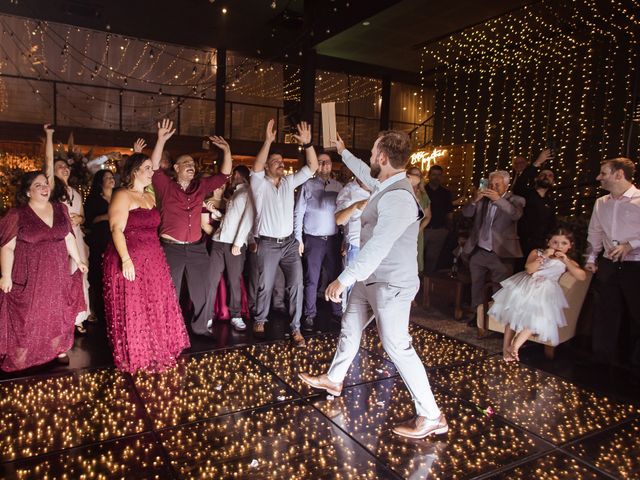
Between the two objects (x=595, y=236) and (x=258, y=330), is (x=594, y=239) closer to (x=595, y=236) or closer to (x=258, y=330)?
Result: (x=595, y=236)

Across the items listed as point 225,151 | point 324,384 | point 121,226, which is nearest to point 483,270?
point 324,384

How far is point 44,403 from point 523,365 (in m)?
3.43

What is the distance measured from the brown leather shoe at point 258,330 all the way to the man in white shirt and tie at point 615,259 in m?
2.81

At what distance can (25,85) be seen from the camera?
1122cm

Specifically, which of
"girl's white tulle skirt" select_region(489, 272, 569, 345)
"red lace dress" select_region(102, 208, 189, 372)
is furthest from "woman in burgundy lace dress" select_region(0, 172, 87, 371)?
"girl's white tulle skirt" select_region(489, 272, 569, 345)

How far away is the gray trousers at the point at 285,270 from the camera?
4.34m

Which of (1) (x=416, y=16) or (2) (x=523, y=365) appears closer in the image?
(2) (x=523, y=365)

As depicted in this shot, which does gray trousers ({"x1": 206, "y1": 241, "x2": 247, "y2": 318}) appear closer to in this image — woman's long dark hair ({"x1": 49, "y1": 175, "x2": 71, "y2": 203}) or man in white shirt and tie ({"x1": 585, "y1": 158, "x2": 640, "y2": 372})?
woman's long dark hair ({"x1": 49, "y1": 175, "x2": 71, "y2": 203})

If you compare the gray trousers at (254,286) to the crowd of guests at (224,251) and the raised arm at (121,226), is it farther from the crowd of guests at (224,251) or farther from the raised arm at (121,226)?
the raised arm at (121,226)

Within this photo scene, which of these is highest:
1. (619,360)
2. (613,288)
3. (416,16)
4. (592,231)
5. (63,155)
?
(416,16)

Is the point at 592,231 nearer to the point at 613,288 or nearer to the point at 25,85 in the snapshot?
the point at 613,288

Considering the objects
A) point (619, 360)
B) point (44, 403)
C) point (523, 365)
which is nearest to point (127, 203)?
point (44, 403)

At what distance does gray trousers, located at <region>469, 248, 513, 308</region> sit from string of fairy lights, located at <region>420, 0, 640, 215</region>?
2793mm

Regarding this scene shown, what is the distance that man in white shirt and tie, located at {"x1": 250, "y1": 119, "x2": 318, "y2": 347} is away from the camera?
4.31 meters
